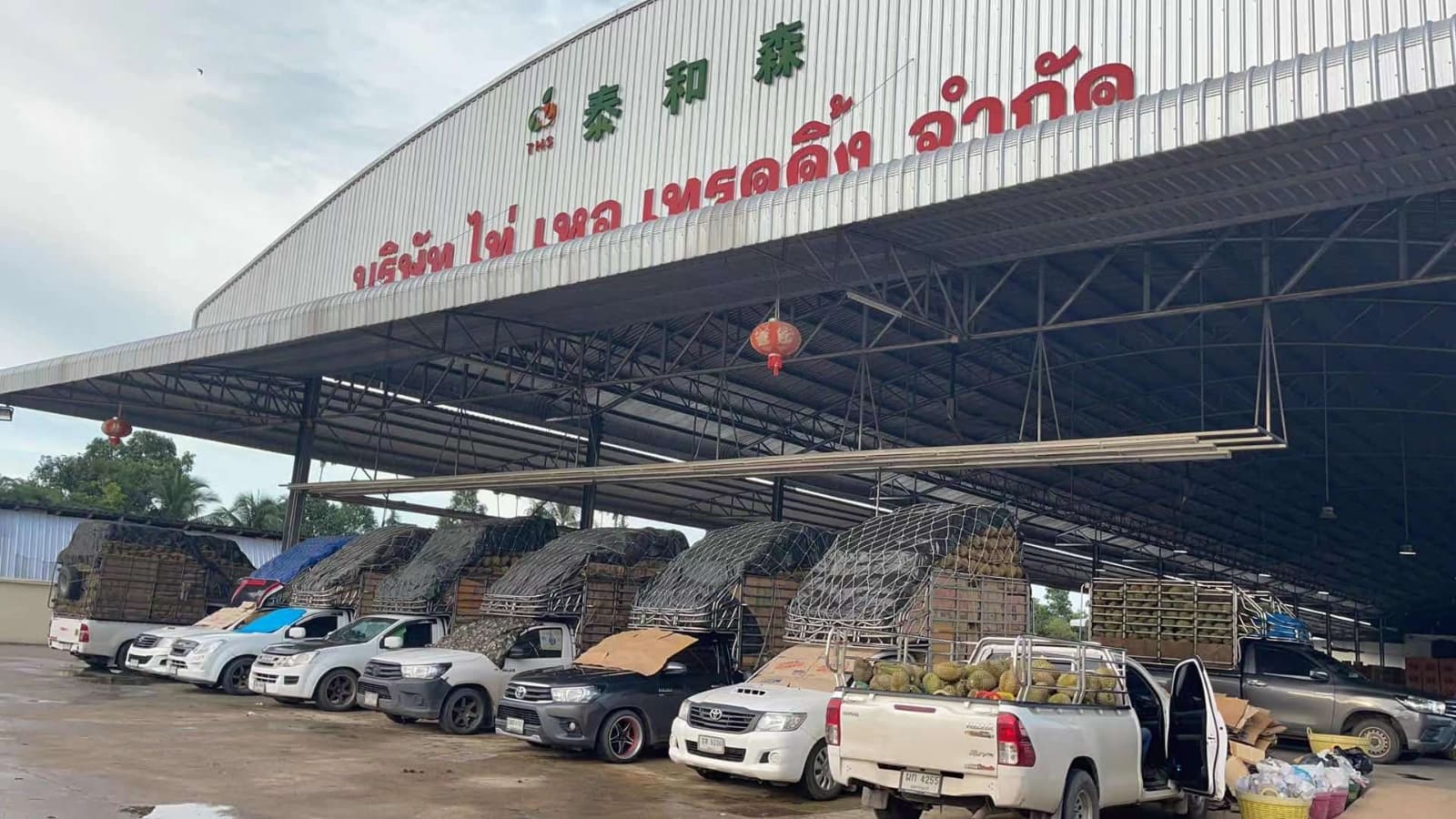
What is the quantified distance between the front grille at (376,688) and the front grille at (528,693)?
221 centimetres

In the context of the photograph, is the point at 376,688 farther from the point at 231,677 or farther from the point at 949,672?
the point at 949,672

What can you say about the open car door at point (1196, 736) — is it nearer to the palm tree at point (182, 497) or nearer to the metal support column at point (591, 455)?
the metal support column at point (591, 455)

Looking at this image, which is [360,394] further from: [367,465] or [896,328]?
[896,328]

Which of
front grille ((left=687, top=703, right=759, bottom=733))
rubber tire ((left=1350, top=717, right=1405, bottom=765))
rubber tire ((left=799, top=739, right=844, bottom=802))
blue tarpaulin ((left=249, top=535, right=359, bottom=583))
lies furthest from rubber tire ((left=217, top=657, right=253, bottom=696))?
rubber tire ((left=1350, top=717, right=1405, bottom=765))

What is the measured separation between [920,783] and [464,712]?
7.57m

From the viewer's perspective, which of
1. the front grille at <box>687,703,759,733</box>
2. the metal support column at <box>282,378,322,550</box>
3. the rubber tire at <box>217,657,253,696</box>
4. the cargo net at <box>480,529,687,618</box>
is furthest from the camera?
the metal support column at <box>282,378,322,550</box>

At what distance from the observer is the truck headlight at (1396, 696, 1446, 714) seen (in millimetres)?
14094

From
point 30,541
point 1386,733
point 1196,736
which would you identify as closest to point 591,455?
point 1386,733

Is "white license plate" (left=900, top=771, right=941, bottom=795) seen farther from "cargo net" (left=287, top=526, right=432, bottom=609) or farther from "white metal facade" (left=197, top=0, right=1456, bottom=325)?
"cargo net" (left=287, top=526, right=432, bottom=609)

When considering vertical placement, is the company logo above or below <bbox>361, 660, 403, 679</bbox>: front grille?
above

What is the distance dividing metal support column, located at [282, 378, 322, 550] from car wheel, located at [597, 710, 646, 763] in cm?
1521

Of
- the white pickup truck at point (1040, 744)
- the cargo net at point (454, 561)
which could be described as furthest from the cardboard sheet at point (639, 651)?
the cargo net at point (454, 561)

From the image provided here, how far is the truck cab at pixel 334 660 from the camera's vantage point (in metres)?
14.6

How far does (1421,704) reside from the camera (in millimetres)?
14180
